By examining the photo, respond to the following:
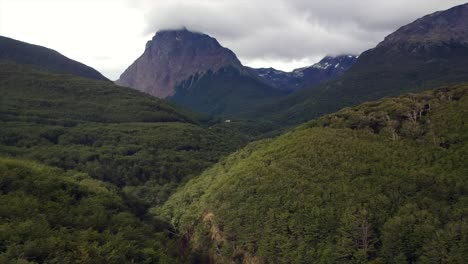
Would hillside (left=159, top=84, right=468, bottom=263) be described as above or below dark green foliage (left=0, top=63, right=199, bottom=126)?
below

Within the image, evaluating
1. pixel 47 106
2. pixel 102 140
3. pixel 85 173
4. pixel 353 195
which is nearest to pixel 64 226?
pixel 353 195

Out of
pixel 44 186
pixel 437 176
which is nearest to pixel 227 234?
pixel 44 186

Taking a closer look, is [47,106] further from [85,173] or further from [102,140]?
[85,173]

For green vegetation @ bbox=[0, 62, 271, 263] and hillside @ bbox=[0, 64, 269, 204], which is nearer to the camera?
green vegetation @ bbox=[0, 62, 271, 263]

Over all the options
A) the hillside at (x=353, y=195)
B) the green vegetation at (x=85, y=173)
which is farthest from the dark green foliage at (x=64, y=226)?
the hillside at (x=353, y=195)

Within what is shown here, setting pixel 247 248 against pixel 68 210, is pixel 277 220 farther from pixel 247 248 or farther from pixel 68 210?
pixel 68 210

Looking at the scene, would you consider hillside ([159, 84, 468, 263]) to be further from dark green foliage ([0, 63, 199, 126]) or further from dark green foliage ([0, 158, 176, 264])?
dark green foliage ([0, 63, 199, 126])

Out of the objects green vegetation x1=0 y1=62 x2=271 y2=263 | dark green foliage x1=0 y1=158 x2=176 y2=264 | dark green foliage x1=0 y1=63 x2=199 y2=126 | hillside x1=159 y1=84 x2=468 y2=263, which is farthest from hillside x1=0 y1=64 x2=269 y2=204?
dark green foliage x1=0 y1=158 x2=176 y2=264
